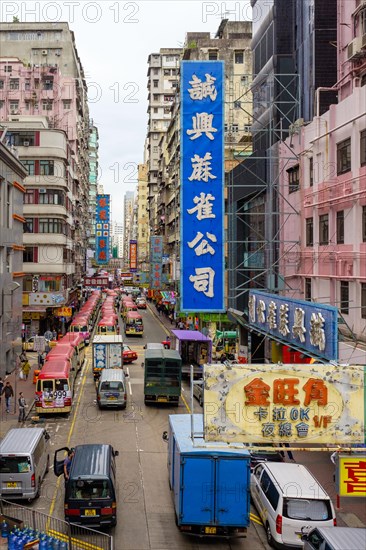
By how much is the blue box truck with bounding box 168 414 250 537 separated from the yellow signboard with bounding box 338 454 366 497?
14.1 ft

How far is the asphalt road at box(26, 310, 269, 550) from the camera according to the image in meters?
14.2

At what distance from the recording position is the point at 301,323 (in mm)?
20156

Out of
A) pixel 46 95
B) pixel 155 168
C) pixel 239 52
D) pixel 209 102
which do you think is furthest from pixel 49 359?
pixel 155 168

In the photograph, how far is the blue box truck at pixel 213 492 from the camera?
1355 cm

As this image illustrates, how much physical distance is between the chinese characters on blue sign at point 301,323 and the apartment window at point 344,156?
5.36 metres

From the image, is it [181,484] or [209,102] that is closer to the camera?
[181,484]

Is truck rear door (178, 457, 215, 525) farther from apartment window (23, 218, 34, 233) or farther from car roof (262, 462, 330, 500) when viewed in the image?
apartment window (23, 218, 34, 233)

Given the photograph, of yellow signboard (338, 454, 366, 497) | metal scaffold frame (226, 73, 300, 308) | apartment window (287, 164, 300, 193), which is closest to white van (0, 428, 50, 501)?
yellow signboard (338, 454, 366, 497)

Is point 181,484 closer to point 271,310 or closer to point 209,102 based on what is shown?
point 271,310

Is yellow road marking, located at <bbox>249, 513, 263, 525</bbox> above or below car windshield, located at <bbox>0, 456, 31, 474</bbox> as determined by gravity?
below

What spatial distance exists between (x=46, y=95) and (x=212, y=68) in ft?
179

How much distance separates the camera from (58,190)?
177 feet

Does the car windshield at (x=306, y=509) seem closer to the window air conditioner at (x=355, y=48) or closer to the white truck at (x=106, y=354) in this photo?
the window air conditioner at (x=355, y=48)

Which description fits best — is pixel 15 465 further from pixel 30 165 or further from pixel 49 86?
pixel 49 86
